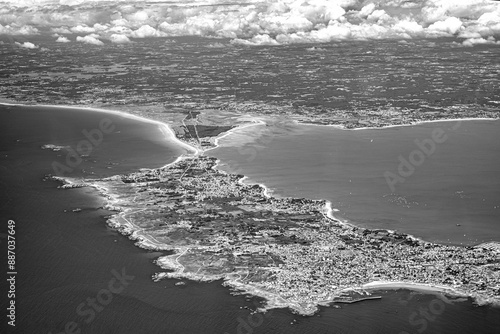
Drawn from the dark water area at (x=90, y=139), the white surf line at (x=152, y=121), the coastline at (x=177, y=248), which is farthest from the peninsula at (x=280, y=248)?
the white surf line at (x=152, y=121)

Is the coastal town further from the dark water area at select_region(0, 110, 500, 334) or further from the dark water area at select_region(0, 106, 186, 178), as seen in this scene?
the dark water area at select_region(0, 106, 186, 178)

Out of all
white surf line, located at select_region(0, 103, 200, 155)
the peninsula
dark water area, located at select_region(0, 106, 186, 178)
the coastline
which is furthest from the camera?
white surf line, located at select_region(0, 103, 200, 155)

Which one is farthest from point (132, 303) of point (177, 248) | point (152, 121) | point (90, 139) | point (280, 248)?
point (152, 121)

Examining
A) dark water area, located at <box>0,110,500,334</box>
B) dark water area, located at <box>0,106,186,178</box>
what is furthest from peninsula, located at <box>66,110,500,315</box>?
dark water area, located at <box>0,106,186,178</box>

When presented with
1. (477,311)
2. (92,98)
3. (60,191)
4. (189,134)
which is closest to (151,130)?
(189,134)

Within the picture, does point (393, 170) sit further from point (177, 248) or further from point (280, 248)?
point (177, 248)

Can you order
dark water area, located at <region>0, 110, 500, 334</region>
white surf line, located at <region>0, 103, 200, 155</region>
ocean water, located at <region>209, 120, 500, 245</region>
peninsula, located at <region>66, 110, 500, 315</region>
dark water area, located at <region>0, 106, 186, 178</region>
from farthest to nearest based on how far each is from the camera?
white surf line, located at <region>0, 103, 200, 155</region> → dark water area, located at <region>0, 106, 186, 178</region> → ocean water, located at <region>209, 120, 500, 245</region> → peninsula, located at <region>66, 110, 500, 315</region> → dark water area, located at <region>0, 110, 500, 334</region>
